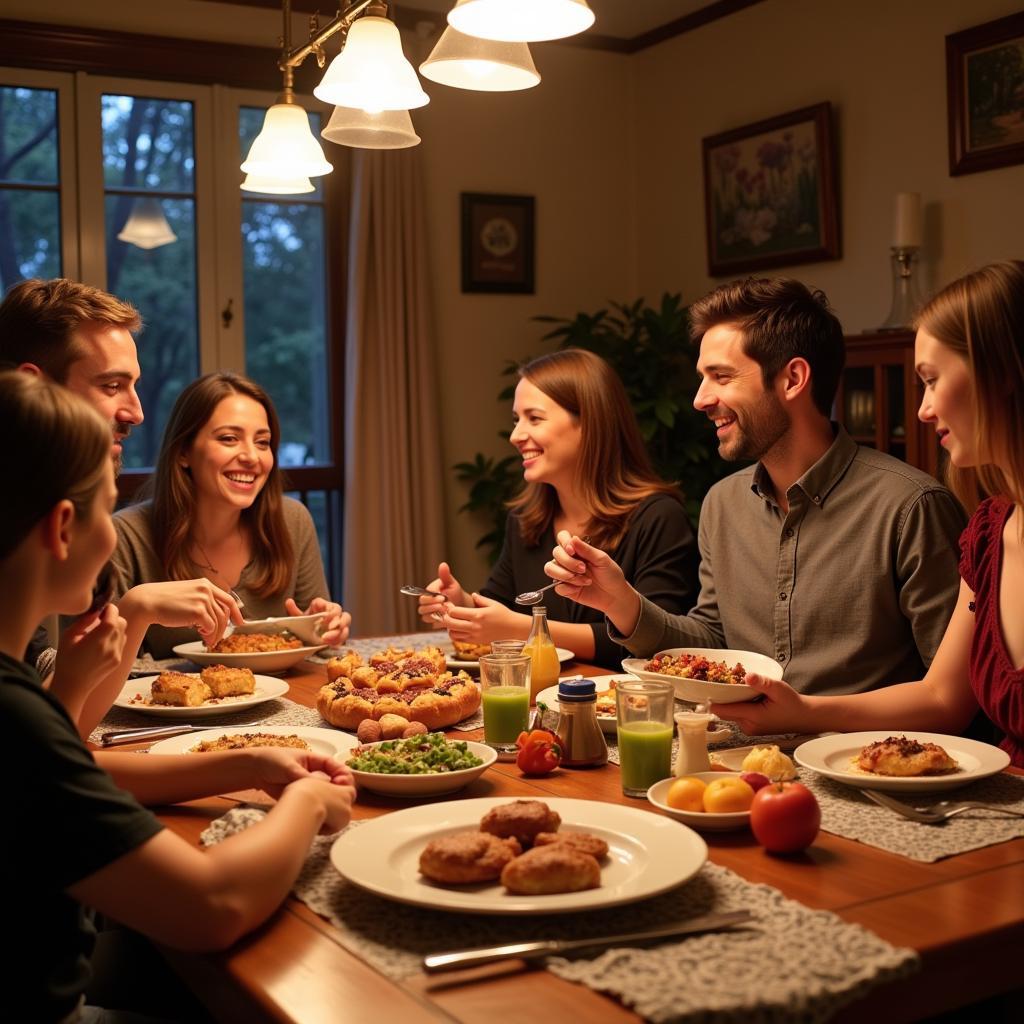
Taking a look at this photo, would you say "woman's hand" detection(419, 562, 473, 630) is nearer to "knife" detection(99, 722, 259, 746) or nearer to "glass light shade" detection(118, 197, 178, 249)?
"knife" detection(99, 722, 259, 746)

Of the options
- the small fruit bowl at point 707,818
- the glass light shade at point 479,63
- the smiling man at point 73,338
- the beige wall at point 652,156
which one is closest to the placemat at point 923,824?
the small fruit bowl at point 707,818

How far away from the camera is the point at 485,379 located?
226 inches

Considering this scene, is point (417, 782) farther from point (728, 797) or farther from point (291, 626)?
point (291, 626)

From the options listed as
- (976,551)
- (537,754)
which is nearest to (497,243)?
(976,551)

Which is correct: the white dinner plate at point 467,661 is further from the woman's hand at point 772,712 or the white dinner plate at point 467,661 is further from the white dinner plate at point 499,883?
the white dinner plate at point 499,883

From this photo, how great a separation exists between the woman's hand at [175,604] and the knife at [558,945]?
1048mm

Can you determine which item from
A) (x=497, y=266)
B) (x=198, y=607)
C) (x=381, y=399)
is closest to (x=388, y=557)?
(x=381, y=399)

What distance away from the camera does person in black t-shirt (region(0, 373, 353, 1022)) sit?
1096 mm

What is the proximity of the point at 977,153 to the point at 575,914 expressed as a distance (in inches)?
151

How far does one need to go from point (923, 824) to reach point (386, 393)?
409 cm

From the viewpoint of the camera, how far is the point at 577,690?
5.83 feet

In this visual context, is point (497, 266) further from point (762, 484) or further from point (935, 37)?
point (762, 484)

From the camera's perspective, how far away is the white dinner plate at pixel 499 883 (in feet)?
3.92

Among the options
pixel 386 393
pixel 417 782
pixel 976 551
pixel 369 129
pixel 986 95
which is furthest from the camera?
pixel 386 393
